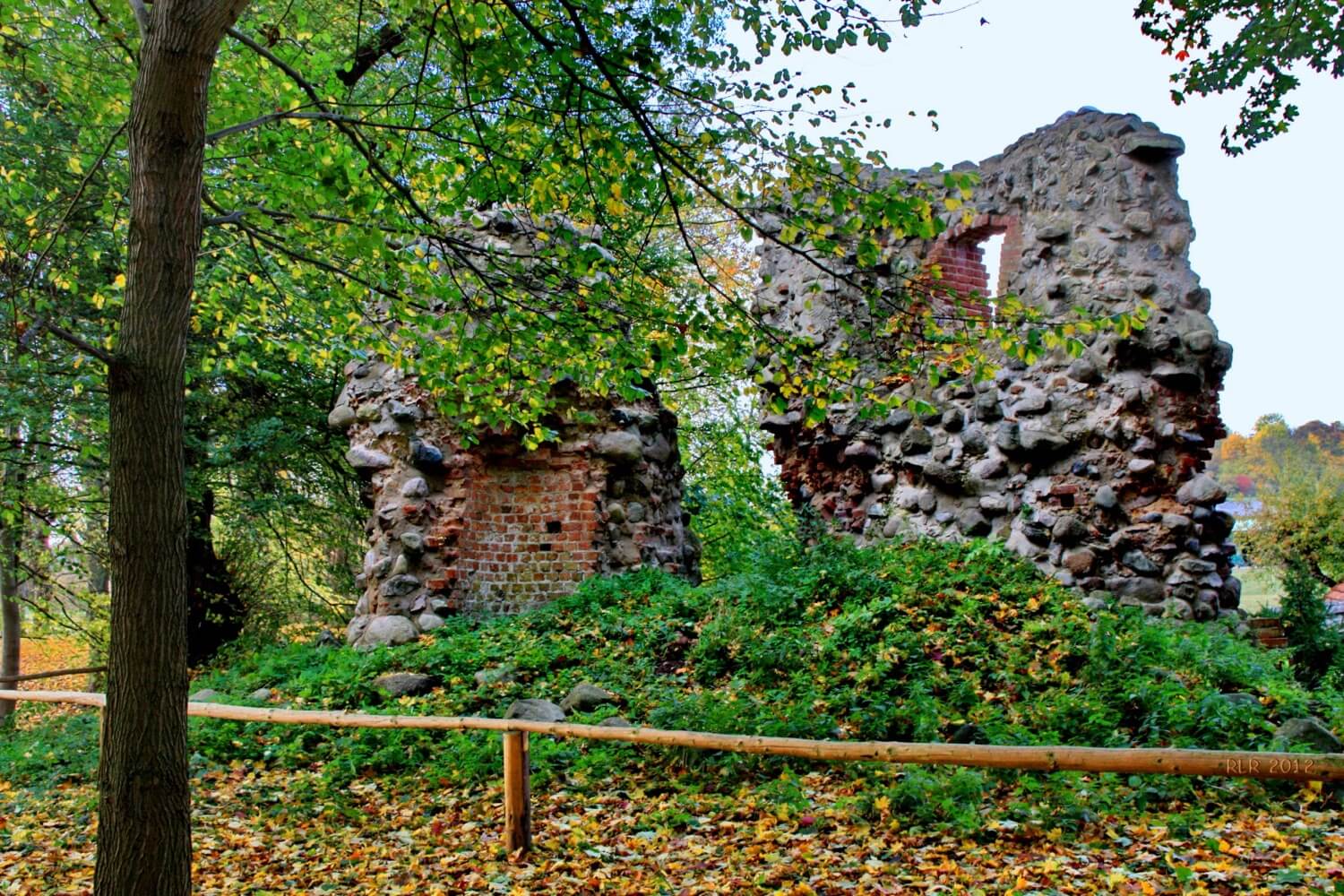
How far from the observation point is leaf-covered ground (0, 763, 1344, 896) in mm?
4414

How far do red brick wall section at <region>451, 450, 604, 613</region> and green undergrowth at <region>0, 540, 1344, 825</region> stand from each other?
93cm

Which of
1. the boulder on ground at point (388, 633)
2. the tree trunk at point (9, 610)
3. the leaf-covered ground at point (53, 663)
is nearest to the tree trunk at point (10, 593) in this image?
the tree trunk at point (9, 610)

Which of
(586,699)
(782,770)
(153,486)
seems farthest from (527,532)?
(153,486)

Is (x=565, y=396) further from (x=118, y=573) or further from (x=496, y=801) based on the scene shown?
(x=118, y=573)

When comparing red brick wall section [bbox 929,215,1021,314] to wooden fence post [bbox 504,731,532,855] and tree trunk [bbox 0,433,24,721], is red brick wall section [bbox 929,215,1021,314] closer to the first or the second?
wooden fence post [bbox 504,731,532,855]

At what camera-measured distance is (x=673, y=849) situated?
16.8 ft

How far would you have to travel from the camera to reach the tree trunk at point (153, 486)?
3709 millimetres

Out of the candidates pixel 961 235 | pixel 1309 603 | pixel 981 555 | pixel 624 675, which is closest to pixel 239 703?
pixel 624 675

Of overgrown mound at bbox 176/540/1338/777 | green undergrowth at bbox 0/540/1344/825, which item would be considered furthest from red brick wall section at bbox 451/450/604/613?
green undergrowth at bbox 0/540/1344/825

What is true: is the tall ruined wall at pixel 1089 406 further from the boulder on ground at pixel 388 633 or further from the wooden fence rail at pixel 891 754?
the boulder on ground at pixel 388 633

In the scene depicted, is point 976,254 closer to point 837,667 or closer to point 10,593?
point 837,667

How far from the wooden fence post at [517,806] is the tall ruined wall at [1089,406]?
5015 millimetres

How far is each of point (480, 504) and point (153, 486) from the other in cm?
791

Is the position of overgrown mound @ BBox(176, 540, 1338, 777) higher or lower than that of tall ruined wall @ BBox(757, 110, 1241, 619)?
lower
